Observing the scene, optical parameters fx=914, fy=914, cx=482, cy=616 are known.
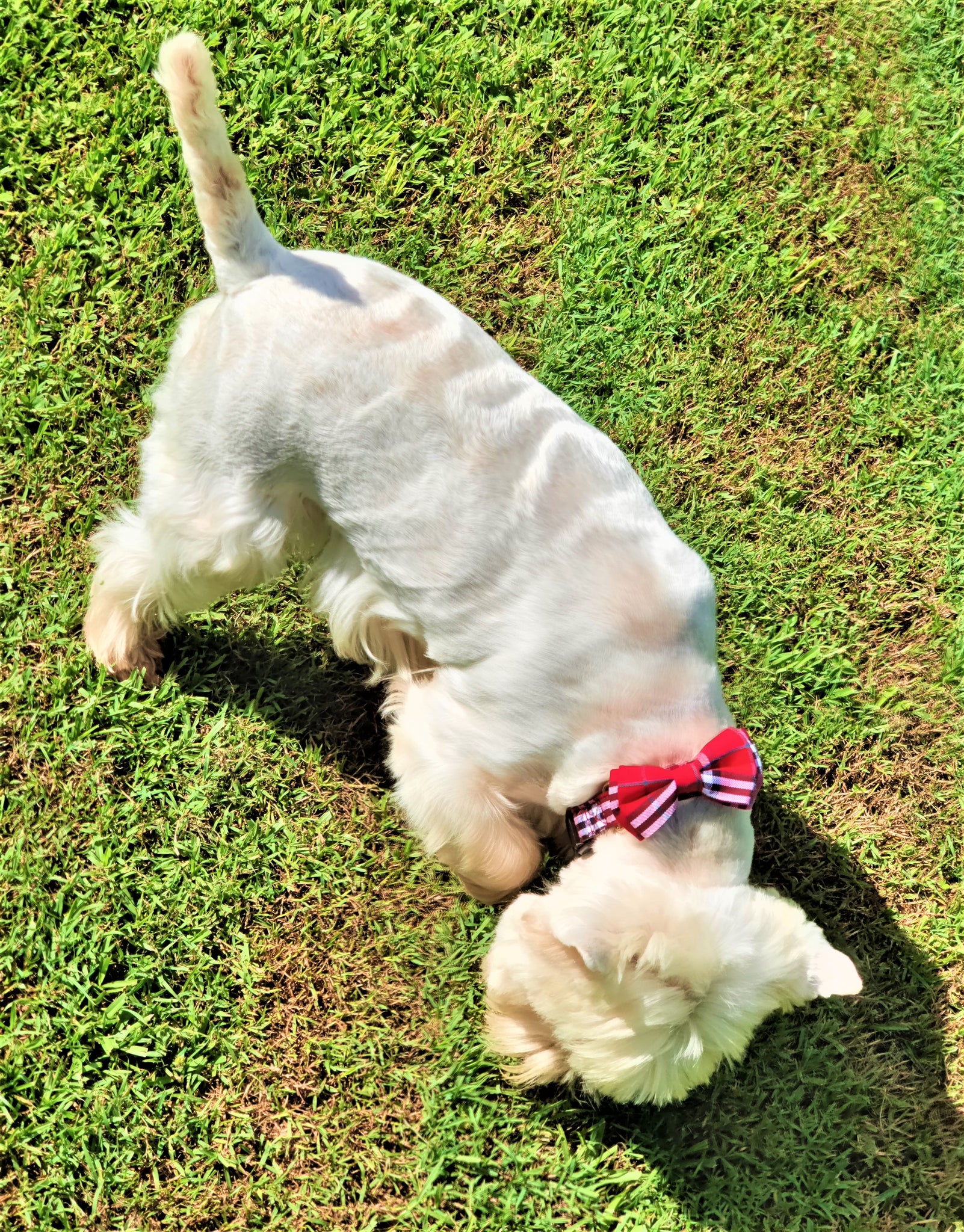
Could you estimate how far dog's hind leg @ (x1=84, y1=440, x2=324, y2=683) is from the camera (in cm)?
275

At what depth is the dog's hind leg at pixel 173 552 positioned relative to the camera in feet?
9.02

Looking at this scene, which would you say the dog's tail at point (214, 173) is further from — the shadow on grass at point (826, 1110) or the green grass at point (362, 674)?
the shadow on grass at point (826, 1110)

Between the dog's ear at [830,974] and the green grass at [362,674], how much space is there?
1173 mm

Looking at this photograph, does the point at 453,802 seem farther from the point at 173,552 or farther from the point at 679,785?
the point at 173,552

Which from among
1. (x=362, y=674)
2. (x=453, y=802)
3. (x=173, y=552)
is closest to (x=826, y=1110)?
(x=453, y=802)

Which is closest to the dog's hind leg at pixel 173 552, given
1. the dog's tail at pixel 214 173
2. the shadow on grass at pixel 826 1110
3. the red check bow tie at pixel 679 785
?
the dog's tail at pixel 214 173

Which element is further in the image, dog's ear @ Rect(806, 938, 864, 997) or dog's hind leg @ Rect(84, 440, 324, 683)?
dog's hind leg @ Rect(84, 440, 324, 683)

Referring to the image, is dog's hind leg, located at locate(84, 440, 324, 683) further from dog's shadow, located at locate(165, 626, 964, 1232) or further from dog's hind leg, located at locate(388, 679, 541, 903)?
dog's hind leg, located at locate(388, 679, 541, 903)

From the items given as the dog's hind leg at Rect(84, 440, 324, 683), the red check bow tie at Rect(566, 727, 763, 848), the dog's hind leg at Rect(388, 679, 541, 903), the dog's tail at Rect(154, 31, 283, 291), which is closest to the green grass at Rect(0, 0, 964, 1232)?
the dog's hind leg at Rect(84, 440, 324, 683)

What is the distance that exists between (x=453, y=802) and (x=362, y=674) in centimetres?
108

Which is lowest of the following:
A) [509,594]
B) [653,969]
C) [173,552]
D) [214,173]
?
[653,969]

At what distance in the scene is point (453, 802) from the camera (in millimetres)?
2680

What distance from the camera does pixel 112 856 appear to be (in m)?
3.38

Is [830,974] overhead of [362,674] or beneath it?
overhead
